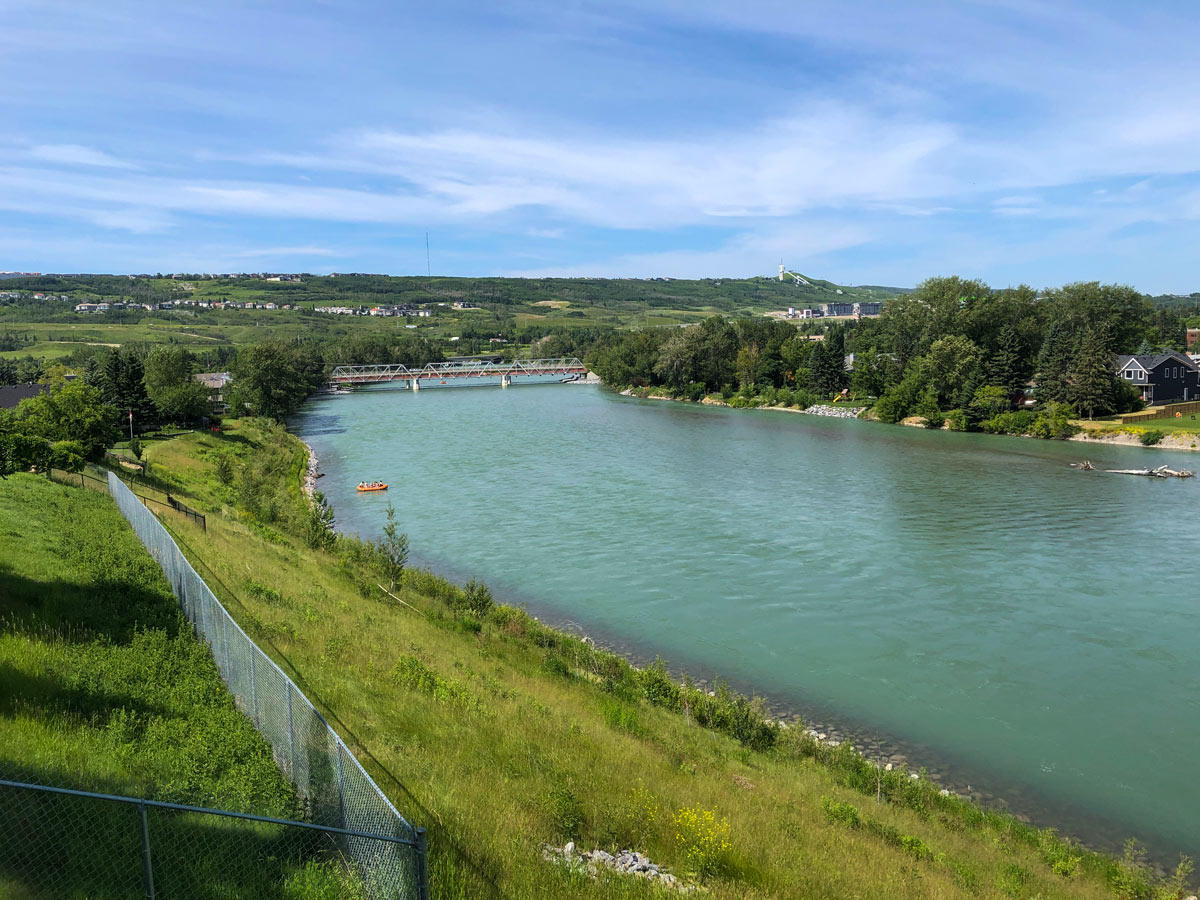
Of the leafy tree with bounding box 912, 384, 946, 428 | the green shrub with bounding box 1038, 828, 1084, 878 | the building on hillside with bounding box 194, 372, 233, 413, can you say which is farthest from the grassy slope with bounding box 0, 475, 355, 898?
the building on hillside with bounding box 194, 372, 233, 413

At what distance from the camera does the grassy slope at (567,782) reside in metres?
7.74

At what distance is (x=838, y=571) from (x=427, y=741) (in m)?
18.6

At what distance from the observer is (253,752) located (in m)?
8.12

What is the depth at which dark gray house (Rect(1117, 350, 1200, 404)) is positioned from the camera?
60.6 meters

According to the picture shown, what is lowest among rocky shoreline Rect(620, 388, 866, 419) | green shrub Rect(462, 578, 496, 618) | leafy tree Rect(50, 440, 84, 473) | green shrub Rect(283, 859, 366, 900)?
green shrub Rect(462, 578, 496, 618)

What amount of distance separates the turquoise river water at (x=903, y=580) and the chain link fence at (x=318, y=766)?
36.7 ft

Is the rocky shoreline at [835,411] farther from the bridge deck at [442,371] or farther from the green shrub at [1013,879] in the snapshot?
the green shrub at [1013,879]

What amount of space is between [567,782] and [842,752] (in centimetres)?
632

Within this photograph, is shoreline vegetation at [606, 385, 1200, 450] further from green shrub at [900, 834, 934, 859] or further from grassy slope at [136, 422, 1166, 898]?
green shrub at [900, 834, 934, 859]

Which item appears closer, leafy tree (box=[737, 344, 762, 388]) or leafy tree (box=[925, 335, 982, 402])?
leafy tree (box=[925, 335, 982, 402])

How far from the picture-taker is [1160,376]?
202 feet

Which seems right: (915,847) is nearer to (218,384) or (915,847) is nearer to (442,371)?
(218,384)

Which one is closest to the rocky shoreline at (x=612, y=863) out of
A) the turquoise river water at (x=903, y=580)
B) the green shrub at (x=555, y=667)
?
the green shrub at (x=555, y=667)

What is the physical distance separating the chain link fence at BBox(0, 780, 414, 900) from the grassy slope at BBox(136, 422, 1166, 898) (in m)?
→ 0.92
